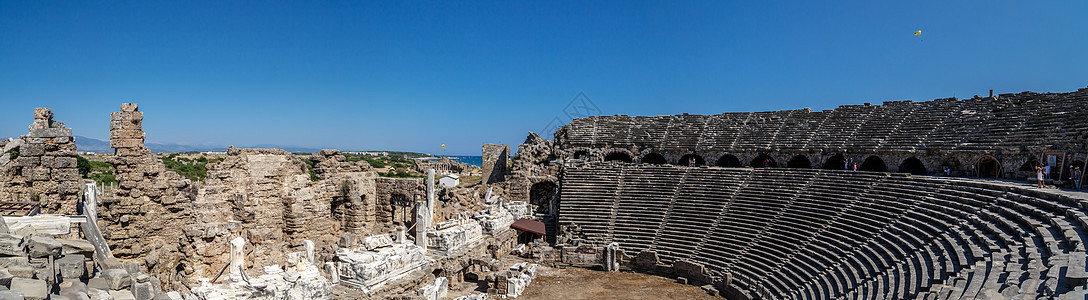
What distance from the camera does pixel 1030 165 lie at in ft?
58.3

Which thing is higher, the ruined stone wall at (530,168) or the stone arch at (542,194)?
the ruined stone wall at (530,168)

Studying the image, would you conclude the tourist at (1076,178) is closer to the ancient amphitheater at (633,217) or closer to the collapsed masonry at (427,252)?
the ancient amphitheater at (633,217)

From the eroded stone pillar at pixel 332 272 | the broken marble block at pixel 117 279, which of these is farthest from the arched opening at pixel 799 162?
the broken marble block at pixel 117 279

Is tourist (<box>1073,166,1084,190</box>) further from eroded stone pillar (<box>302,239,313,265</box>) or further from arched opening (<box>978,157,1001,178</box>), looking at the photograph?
eroded stone pillar (<box>302,239,313,265</box>)

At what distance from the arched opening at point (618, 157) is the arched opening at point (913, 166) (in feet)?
41.2

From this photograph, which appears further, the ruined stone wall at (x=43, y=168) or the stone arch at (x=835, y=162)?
the stone arch at (x=835, y=162)

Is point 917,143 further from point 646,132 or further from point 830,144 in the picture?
point 646,132

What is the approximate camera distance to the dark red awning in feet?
68.3

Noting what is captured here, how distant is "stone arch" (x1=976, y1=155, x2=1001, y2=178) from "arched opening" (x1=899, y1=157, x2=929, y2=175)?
7.67 ft

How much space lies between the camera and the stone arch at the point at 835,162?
2455cm

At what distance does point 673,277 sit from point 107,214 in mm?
15000

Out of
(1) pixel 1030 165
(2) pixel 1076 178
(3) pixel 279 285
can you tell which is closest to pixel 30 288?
(3) pixel 279 285

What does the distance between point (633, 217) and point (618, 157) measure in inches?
393

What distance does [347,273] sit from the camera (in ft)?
37.9
